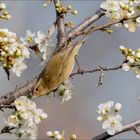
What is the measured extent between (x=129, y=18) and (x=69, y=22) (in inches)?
8.9

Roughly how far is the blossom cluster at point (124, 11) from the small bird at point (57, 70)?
0.27 meters

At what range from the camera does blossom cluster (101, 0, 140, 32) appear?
166cm

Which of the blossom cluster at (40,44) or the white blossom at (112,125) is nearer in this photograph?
the white blossom at (112,125)

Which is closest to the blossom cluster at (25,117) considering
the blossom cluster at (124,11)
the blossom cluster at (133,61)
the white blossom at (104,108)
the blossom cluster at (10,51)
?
the blossom cluster at (10,51)

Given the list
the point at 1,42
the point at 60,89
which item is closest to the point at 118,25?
the point at 60,89

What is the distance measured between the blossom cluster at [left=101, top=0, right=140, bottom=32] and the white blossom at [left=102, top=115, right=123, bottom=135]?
0.32 metres

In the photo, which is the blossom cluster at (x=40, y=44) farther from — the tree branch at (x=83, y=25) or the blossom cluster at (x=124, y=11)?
the blossom cluster at (x=124, y=11)

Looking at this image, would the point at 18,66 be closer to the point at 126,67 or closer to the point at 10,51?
the point at 10,51

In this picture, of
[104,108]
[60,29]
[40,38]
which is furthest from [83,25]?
[104,108]

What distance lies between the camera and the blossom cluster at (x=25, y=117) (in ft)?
4.74

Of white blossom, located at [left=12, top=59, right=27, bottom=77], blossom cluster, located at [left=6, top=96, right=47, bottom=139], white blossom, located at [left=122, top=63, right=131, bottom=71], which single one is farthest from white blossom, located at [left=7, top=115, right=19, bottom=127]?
white blossom, located at [left=122, top=63, right=131, bottom=71]

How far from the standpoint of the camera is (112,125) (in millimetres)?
1472

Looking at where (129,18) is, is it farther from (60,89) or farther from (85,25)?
(60,89)

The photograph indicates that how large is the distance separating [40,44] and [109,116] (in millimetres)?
317
